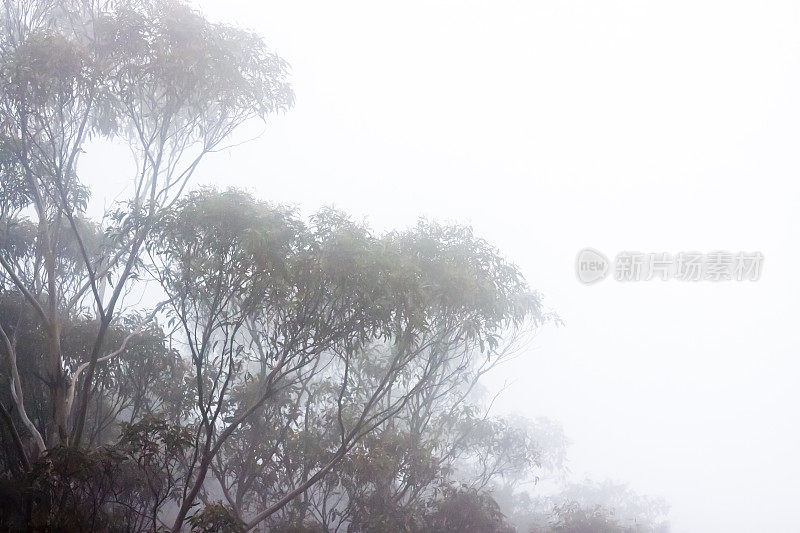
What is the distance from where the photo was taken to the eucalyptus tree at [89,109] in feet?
28.2

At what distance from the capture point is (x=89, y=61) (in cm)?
895

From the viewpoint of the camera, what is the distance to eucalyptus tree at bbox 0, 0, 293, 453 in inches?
339

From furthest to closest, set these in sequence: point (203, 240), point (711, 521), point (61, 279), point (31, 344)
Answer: point (711, 521)
point (61, 279)
point (31, 344)
point (203, 240)

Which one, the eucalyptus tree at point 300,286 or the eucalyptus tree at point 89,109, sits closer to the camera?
the eucalyptus tree at point 300,286

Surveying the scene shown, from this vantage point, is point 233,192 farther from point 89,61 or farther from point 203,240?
point 89,61

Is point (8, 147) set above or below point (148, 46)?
below

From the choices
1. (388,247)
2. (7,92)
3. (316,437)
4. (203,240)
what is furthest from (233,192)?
(316,437)

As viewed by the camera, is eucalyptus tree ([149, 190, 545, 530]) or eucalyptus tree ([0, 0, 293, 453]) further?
eucalyptus tree ([0, 0, 293, 453])

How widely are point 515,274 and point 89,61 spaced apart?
8162mm

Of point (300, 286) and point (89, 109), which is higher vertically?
point (89, 109)

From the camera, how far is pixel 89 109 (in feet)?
30.2

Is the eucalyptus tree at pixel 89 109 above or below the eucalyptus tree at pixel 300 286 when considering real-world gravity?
above

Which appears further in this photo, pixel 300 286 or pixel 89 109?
pixel 89 109

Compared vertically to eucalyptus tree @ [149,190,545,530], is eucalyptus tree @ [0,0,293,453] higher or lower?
higher
